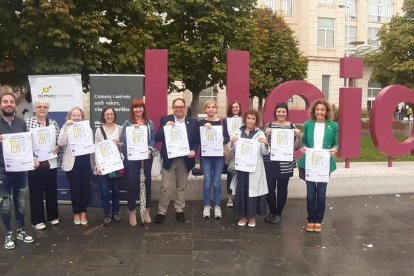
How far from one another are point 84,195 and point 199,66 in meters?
13.3

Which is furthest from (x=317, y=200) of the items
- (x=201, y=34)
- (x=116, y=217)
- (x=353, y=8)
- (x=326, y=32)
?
(x=353, y=8)

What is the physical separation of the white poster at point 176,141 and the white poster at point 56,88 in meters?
1.91

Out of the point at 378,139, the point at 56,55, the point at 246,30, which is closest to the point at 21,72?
the point at 56,55

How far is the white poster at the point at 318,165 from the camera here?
5.68 metres

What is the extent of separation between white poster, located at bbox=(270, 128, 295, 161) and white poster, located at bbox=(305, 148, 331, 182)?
0.94ft

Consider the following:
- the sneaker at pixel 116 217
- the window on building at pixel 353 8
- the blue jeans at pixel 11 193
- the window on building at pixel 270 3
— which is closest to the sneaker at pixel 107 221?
the sneaker at pixel 116 217

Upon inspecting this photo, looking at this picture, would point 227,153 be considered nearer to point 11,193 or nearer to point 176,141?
point 176,141

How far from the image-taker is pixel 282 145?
5758 mm

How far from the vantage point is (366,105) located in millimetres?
40156

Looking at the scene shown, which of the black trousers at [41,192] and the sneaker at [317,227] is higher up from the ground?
the black trousers at [41,192]

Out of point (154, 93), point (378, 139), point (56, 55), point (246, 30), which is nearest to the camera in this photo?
point (154, 93)

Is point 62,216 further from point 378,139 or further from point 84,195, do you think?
point 378,139

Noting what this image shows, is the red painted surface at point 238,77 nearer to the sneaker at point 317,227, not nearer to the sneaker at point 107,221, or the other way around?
the sneaker at point 317,227

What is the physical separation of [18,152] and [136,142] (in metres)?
1.53
